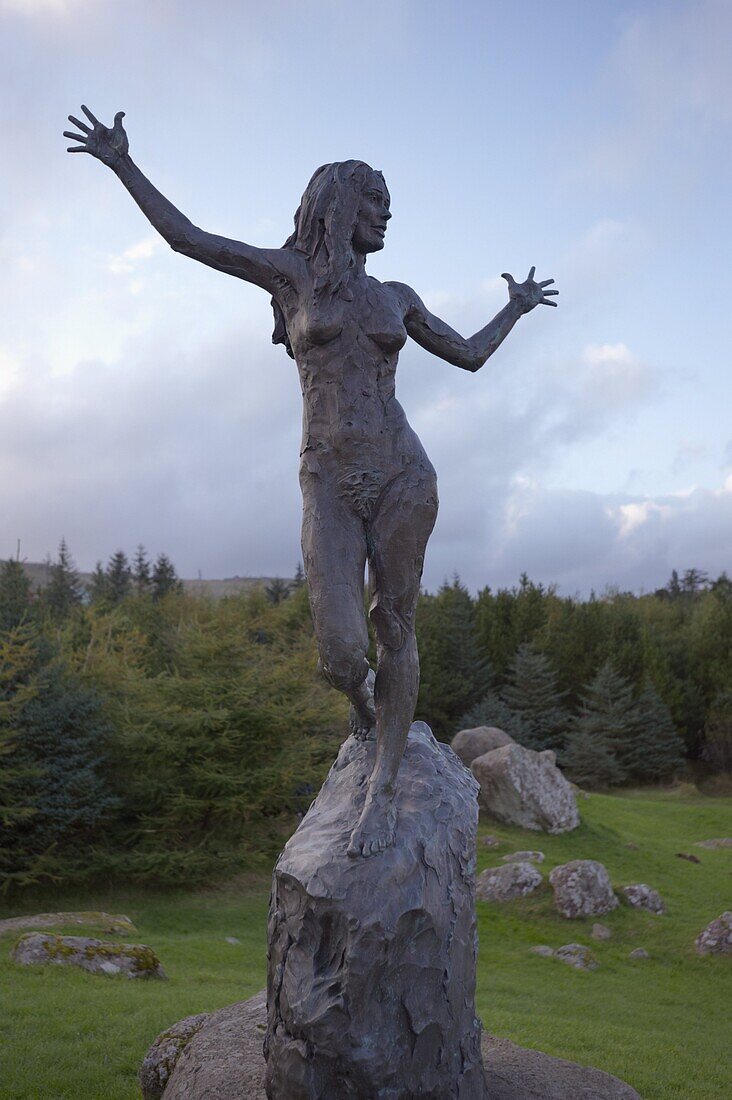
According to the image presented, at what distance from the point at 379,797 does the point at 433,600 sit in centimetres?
A: 2774

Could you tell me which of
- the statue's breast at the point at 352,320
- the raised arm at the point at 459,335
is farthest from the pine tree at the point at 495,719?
the statue's breast at the point at 352,320

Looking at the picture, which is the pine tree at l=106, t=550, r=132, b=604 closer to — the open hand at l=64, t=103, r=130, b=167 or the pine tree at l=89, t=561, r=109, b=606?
the pine tree at l=89, t=561, r=109, b=606

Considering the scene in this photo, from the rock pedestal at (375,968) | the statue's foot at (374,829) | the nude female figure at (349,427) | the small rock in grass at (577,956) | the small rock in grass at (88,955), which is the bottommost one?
the small rock in grass at (577,956)

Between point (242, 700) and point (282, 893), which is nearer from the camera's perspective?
point (282, 893)

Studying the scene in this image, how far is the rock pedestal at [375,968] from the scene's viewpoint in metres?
4.12

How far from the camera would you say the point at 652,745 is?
27062 mm

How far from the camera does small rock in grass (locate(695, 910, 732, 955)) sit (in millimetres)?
11594

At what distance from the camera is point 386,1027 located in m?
4.17

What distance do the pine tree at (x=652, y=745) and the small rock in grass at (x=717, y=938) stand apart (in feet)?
49.6

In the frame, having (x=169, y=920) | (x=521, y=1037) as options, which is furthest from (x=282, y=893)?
(x=169, y=920)

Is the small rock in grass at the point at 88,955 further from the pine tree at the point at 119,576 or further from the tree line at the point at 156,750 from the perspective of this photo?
the pine tree at the point at 119,576

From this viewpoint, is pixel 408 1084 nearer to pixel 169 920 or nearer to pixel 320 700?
pixel 169 920

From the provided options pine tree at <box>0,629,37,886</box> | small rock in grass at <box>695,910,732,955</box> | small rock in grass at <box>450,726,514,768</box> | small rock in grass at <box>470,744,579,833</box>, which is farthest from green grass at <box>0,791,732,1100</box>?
small rock in grass at <box>450,726,514,768</box>

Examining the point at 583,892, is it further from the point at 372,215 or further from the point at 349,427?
the point at 372,215
